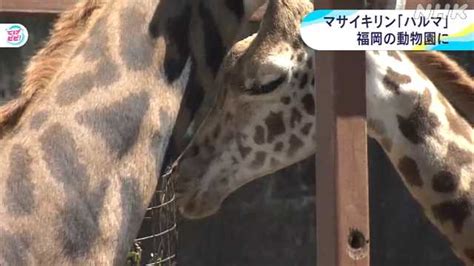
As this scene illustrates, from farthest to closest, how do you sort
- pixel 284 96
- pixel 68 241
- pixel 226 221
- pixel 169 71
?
pixel 226 221 < pixel 284 96 < pixel 169 71 < pixel 68 241

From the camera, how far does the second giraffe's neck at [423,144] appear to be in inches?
121

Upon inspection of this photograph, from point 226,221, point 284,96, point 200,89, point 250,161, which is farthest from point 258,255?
point 200,89

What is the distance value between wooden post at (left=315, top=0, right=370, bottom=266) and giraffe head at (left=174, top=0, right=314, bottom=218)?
24.8 inches

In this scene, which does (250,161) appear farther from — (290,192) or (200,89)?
(290,192)

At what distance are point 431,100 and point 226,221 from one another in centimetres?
196

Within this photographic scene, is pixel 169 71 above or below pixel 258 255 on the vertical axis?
above

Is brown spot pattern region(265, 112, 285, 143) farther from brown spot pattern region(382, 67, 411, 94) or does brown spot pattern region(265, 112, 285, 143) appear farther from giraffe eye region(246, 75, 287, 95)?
brown spot pattern region(382, 67, 411, 94)

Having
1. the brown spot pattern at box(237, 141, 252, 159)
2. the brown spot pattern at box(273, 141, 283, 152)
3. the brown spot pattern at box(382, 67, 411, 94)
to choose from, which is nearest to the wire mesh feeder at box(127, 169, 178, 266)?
the brown spot pattern at box(237, 141, 252, 159)

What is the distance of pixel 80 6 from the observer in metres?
2.47

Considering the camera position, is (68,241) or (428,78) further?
(428,78)
